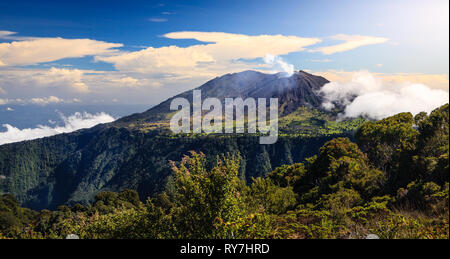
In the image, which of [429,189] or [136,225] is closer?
[136,225]

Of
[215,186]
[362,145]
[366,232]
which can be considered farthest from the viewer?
[362,145]

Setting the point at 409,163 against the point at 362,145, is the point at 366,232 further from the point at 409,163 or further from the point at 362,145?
the point at 362,145

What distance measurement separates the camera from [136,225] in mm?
13281

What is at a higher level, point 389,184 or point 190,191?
point 190,191

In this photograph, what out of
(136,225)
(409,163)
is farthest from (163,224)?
(409,163)

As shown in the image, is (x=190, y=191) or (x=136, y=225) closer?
(x=190, y=191)
